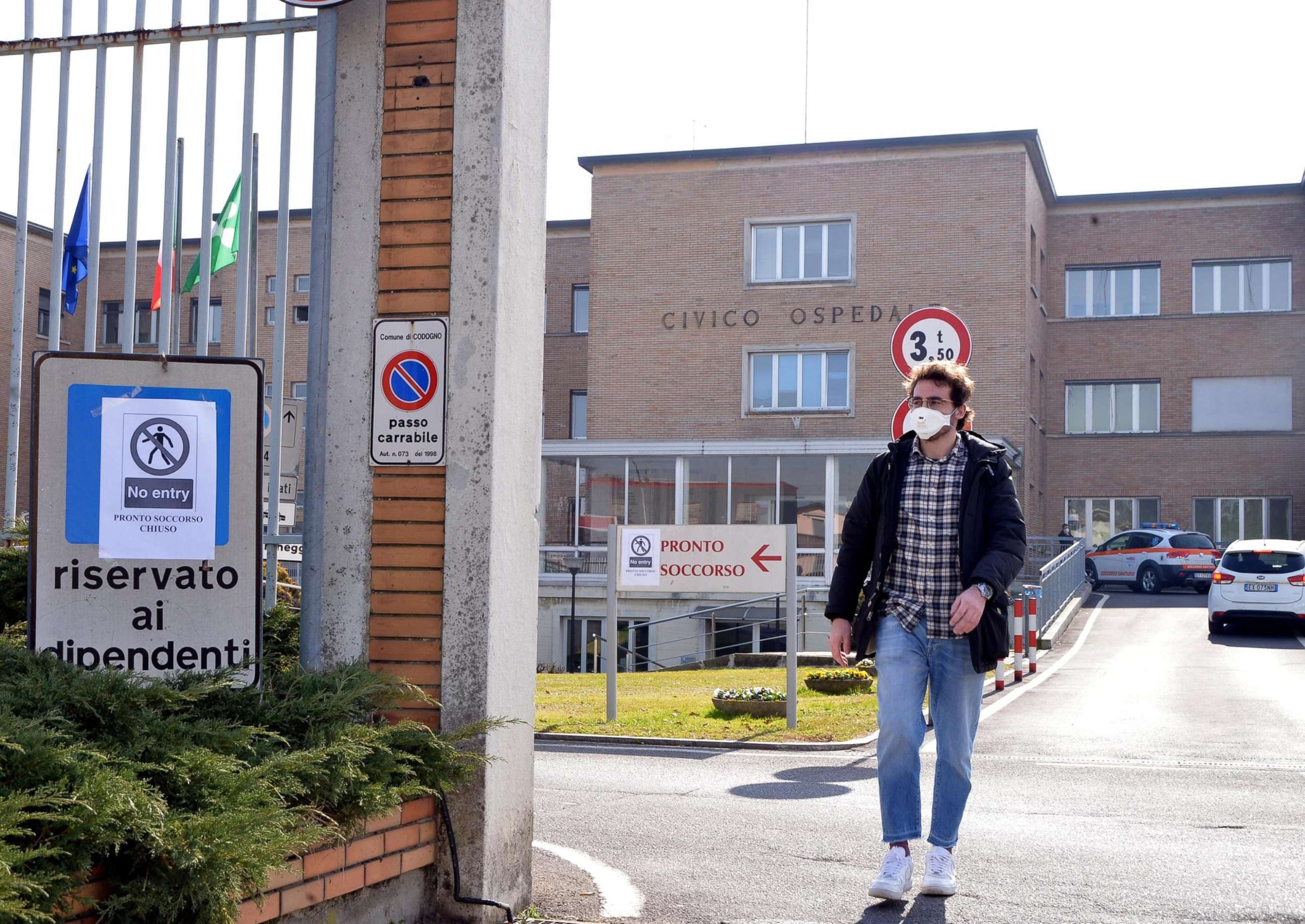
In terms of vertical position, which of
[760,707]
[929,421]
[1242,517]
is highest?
[929,421]

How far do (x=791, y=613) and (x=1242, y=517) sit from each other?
3252 centimetres

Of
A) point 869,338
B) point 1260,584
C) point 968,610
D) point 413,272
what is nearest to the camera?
point 413,272

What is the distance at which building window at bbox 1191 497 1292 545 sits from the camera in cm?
4091

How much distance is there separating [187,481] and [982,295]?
34446mm

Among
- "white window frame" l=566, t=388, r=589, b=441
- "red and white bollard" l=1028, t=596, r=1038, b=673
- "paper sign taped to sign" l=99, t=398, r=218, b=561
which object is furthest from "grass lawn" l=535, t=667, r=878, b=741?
"white window frame" l=566, t=388, r=589, b=441

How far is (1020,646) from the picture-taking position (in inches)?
711

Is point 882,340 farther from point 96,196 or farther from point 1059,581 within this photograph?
point 96,196

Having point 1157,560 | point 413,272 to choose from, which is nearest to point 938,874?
point 413,272

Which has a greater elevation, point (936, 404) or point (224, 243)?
point (224, 243)

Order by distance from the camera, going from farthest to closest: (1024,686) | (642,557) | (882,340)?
1. (882,340)
2. (1024,686)
3. (642,557)

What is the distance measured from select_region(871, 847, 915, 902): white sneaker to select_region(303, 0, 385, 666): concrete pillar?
2016 mm

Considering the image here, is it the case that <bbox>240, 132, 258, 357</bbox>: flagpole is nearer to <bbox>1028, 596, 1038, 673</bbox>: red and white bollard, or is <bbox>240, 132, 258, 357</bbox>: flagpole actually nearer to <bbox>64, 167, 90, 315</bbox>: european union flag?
<bbox>64, 167, 90, 315</bbox>: european union flag

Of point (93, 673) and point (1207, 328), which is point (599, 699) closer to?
point (93, 673)

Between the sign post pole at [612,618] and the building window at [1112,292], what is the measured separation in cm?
3281
